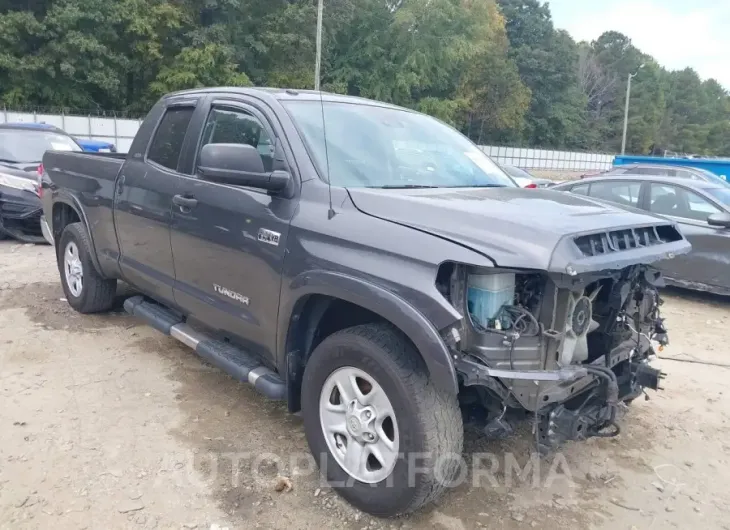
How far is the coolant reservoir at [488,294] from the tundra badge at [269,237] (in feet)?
3.65

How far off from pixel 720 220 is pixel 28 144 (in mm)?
10081

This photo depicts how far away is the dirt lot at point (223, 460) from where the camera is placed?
2.98 meters

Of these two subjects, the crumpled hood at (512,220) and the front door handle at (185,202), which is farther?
the front door handle at (185,202)

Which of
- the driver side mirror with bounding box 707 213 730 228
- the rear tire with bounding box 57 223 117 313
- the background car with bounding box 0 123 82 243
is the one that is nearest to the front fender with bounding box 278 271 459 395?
the rear tire with bounding box 57 223 117 313

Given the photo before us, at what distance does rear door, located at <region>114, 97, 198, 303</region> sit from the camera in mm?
4191

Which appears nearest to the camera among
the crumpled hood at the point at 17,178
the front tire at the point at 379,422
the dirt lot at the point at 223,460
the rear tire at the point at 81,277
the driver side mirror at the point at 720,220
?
the front tire at the point at 379,422

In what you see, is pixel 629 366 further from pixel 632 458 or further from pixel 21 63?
pixel 21 63

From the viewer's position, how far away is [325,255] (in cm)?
294

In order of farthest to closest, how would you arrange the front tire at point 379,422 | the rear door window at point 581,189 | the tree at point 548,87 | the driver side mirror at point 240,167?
the tree at point 548,87, the rear door window at point 581,189, the driver side mirror at point 240,167, the front tire at point 379,422

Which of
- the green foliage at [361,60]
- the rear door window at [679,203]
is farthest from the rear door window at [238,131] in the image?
the green foliage at [361,60]

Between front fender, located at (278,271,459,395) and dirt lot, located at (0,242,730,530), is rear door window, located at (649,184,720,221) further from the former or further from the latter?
front fender, located at (278,271,459,395)

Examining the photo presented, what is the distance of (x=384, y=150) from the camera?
3.60 m

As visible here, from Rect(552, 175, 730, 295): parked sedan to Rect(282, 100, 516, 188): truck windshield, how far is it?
4.10 metres

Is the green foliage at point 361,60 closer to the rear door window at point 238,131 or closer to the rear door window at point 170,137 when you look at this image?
the rear door window at point 170,137
